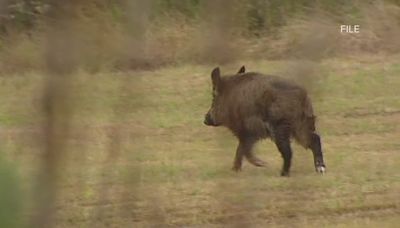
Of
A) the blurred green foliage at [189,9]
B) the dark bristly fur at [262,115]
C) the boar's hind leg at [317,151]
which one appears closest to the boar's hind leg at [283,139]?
the dark bristly fur at [262,115]

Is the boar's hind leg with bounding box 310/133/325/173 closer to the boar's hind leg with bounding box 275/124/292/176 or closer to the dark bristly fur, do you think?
the dark bristly fur

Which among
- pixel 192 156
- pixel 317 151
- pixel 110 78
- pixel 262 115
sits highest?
pixel 110 78

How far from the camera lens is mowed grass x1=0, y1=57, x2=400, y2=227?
3.12 m

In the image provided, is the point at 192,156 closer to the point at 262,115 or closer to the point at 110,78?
the point at 262,115

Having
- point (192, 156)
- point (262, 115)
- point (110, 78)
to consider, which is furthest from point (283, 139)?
point (110, 78)

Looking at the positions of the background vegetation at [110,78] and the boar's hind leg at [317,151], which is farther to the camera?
the boar's hind leg at [317,151]

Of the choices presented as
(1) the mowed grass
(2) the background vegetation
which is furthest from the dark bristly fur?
(2) the background vegetation

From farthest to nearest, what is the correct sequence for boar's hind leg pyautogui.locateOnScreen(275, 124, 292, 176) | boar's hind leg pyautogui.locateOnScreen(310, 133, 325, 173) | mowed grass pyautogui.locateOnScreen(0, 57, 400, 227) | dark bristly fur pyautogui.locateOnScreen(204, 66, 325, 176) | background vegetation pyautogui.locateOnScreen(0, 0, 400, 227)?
boar's hind leg pyautogui.locateOnScreen(275, 124, 292, 176) → dark bristly fur pyautogui.locateOnScreen(204, 66, 325, 176) → boar's hind leg pyautogui.locateOnScreen(310, 133, 325, 173) → mowed grass pyautogui.locateOnScreen(0, 57, 400, 227) → background vegetation pyautogui.locateOnScreen(0, 0, 400, 227)

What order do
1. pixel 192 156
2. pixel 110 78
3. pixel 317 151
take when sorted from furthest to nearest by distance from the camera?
1. pixel 192 156
2. pixel 317 151
3. pixel 110 78

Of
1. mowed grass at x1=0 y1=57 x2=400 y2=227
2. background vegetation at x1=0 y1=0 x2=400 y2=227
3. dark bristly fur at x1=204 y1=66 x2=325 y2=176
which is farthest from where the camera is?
dark bristly fur at x1=204 y1=66 x2=325 y2=176

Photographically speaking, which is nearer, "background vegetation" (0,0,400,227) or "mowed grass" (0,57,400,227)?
"background vegetation" (0,0,400,227)

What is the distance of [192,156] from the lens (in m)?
9.48

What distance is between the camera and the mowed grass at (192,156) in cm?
312

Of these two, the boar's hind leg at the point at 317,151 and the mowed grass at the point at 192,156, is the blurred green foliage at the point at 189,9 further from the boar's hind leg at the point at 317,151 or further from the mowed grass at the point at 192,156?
the boar's hind leg at the point at 317,151
